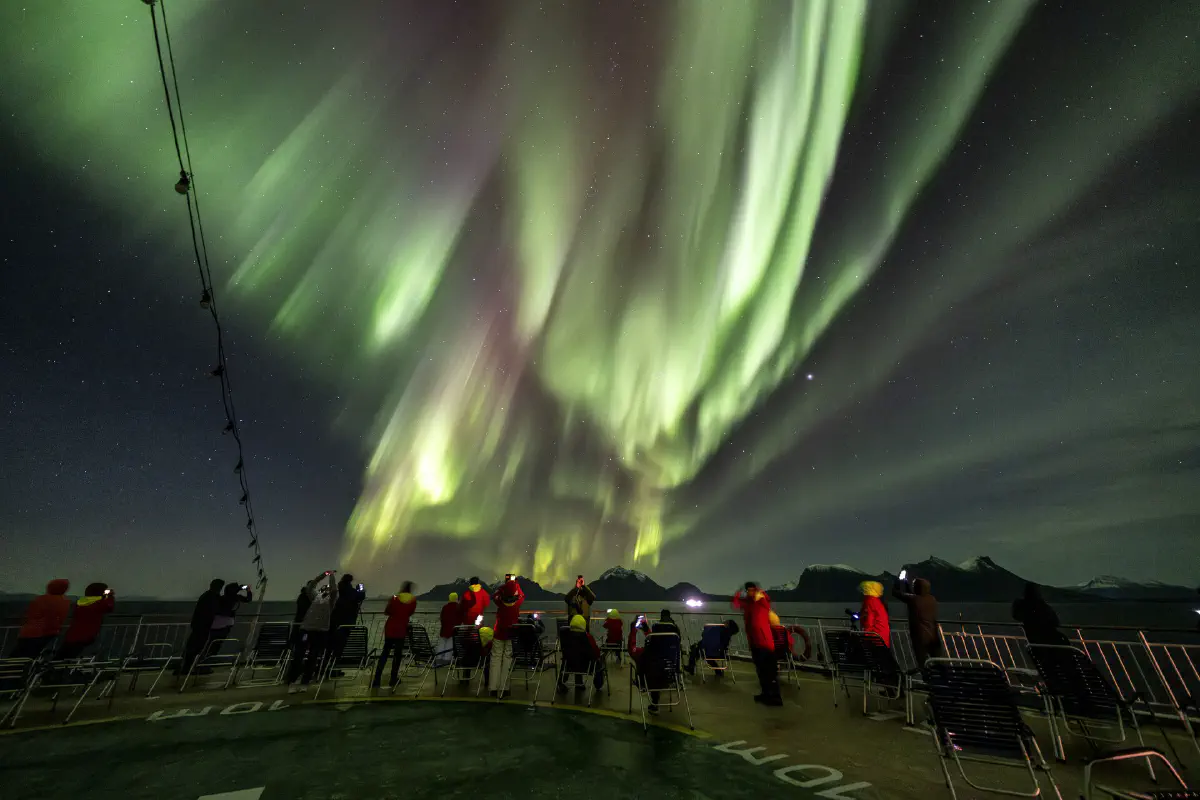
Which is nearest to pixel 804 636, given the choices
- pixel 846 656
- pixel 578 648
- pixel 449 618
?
pixel 846 656

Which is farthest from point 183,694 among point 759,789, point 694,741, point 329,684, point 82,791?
point 759,789

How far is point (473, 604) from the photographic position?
10.6 metres

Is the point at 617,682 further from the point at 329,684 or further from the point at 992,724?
the point at 992,724

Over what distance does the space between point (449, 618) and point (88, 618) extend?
645 centimetres

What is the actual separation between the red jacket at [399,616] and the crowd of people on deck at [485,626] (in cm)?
2

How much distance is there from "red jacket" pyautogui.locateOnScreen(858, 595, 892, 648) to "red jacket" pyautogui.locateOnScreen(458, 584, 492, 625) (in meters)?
7.20

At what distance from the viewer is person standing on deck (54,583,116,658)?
9.10 m

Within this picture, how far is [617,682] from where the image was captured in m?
10.8

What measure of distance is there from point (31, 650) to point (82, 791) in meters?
6.45

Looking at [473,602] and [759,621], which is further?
[473,602]

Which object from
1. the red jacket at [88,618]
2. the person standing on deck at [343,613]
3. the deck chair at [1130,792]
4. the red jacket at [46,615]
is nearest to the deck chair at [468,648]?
the person standing on deck at [343,613]

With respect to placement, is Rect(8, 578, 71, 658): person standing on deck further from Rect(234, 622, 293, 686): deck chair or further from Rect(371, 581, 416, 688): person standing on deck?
Rect(371, 581, 416, 688): person standing on deck

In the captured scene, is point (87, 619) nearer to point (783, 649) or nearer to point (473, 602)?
point (473, 602)

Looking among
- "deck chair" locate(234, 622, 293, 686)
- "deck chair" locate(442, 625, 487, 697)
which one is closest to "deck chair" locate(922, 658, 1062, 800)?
"deck chair" locate(442, 625, 487, 697)
